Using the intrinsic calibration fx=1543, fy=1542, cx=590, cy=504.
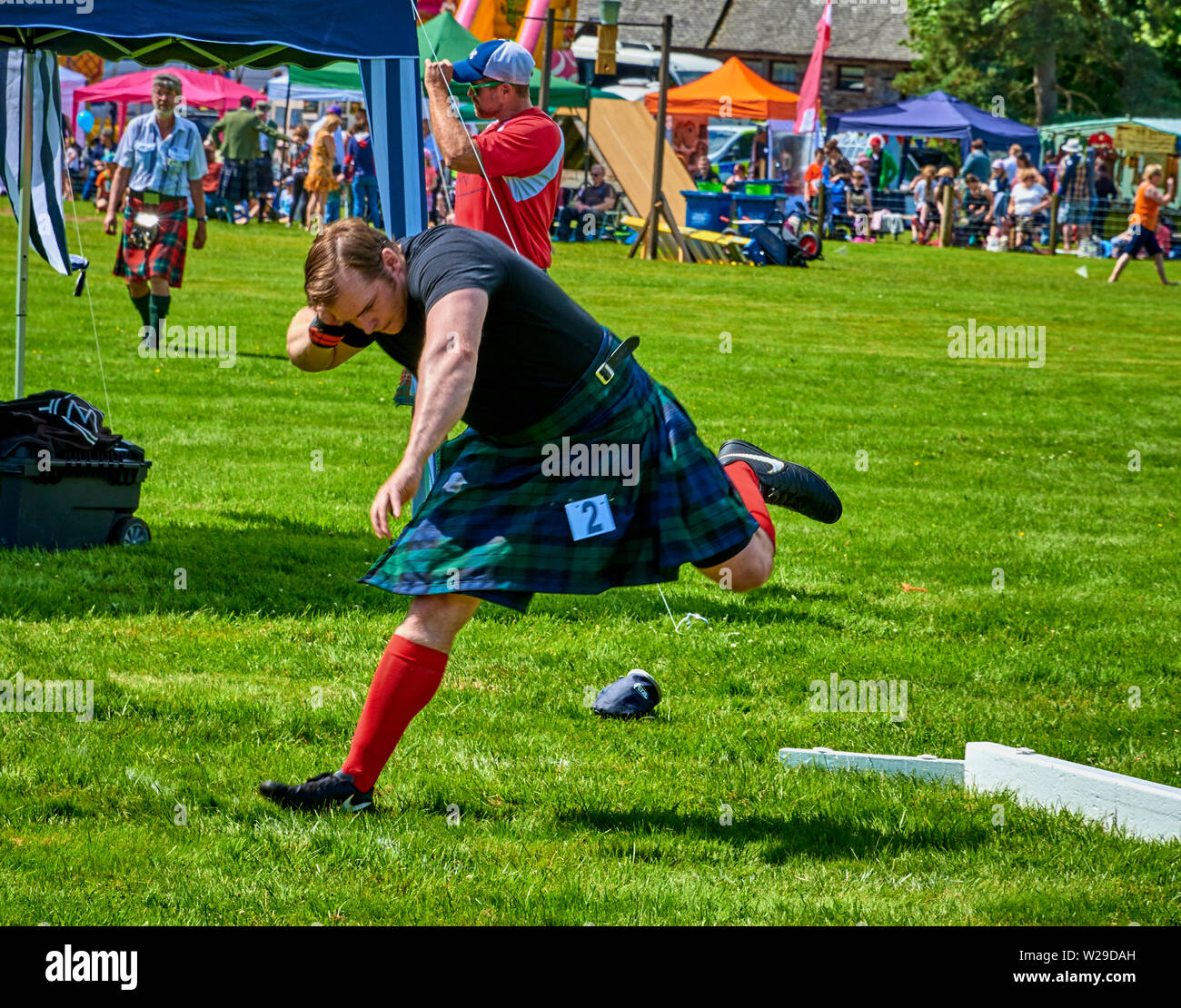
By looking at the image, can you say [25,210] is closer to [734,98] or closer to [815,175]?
[815,175]

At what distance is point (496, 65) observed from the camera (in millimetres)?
5777

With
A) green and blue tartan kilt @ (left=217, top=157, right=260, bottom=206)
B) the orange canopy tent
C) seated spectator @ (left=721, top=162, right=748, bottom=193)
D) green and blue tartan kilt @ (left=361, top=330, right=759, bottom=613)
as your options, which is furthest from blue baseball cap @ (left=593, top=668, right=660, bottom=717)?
the orange canopy tent

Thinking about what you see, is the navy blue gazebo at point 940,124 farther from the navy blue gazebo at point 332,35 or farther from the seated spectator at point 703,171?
the navy blue gazebo at point 332,35

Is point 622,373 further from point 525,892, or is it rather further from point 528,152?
point 528,152

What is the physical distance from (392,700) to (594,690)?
4.12ft

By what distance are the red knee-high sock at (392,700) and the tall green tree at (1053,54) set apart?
4360cm

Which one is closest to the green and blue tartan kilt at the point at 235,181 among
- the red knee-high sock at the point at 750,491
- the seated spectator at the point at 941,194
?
Result: the seated spectator at the point at 941,194

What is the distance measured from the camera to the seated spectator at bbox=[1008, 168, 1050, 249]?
2830 cm

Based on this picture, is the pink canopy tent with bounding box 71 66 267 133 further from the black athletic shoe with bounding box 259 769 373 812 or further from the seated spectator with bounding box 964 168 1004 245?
the black athletic shoe with bounding box 259 769 373 812

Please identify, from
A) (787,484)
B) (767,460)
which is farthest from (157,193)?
(787,484)

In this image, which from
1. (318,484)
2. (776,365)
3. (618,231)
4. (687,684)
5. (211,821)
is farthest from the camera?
(618,231)

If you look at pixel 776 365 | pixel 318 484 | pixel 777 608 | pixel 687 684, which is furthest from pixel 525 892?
A: pixel 776 365

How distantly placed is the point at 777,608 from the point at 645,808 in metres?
2.16

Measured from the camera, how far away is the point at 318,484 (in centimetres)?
761
